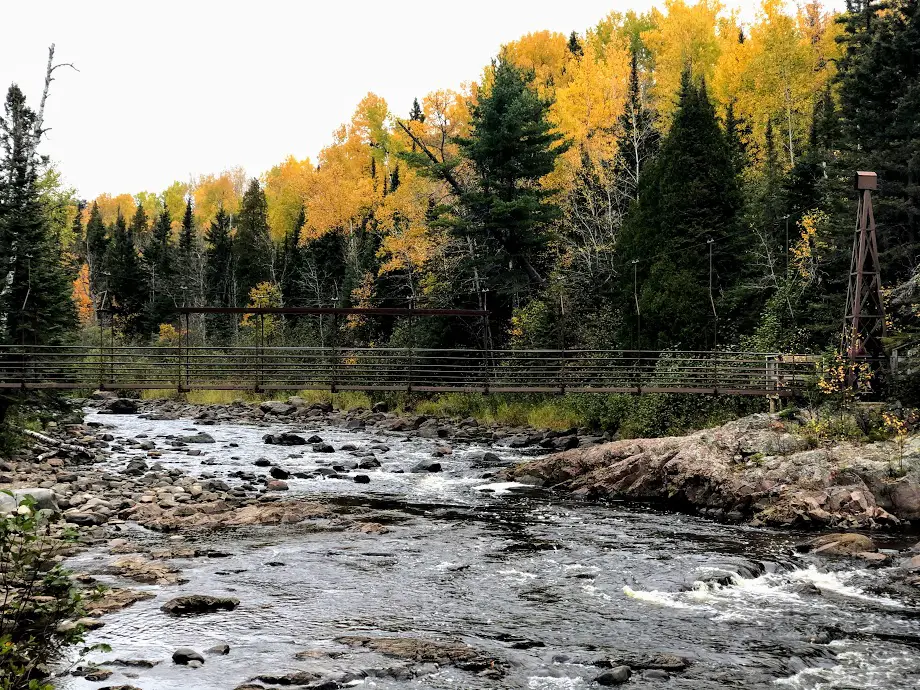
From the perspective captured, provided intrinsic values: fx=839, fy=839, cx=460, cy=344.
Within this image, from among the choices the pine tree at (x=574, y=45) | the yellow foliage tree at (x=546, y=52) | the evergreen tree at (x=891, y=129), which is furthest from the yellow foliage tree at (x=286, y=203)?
the evergreen tree at (x=891, y=129)

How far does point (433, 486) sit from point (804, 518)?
8.95 m

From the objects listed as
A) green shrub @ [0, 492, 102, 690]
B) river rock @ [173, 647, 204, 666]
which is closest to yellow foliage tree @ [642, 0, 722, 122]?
river rock @ [173, 647, 204, 666]

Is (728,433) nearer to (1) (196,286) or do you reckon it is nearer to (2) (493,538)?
(2) (493,538)

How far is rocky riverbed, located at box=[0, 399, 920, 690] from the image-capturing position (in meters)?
9.21

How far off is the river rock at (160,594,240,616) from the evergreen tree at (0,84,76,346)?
15.0m

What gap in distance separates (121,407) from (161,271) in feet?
129

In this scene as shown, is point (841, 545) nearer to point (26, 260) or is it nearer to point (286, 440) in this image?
point (286, 440)

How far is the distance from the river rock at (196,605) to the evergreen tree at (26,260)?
15.0m

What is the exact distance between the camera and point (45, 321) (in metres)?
26.3

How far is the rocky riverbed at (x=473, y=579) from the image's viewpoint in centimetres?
921

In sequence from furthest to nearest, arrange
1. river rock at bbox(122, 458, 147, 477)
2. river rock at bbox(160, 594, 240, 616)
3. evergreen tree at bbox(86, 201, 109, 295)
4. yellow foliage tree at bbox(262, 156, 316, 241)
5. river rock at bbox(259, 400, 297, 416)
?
evergreen tree at bbox(86, 201, 109, 295)
yellow foliage tree at bbox(262, 156, 316, 241)
river rock at bbox(259, 400, 297, 416)
river rock at bbox(122, 458, 147, 477)
river rock at bbox(160, 594, 240, 616)

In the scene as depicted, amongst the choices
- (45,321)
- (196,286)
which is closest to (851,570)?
(45,321)

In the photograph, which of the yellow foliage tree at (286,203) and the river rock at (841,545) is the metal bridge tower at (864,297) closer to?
the river rock at (841,545)

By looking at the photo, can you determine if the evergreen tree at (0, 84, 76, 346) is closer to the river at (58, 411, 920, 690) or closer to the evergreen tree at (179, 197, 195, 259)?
the river at (58, 411, 920, 690)
